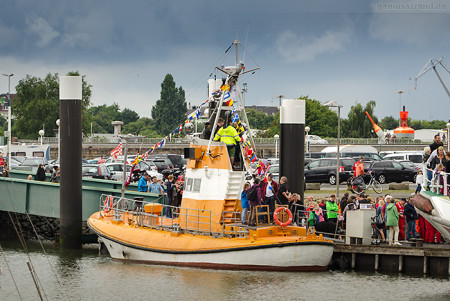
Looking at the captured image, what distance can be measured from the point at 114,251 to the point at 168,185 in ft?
9.51

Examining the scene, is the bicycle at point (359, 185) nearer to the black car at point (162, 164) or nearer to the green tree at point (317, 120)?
the black car at point (162, 164)

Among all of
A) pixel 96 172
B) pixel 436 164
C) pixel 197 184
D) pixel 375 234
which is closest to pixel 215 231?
pixel 197 184

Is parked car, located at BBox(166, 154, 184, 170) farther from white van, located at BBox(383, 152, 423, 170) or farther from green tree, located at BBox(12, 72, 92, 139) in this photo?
green tree, located at BBox(12, 72, 92, 139)

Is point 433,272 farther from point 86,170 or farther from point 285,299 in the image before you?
point 86,170

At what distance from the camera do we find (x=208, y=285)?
2005 centimetres

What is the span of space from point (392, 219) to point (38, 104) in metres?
79.0

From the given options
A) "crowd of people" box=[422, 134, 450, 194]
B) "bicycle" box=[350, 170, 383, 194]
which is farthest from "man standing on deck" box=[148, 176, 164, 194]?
"bicycle" box=[350, 170, 383, 194]

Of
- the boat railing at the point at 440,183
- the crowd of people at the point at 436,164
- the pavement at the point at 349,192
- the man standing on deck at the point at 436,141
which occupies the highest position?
the man standing on deck at the point at 436,141

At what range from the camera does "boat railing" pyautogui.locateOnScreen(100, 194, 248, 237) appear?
22.3 meters

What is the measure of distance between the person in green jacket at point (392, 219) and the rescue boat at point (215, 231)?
2170 mm

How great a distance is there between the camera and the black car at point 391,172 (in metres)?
39.7

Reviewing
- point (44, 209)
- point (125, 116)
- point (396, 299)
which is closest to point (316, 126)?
point (125, 116)

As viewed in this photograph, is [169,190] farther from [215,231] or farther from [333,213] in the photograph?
[333,213]

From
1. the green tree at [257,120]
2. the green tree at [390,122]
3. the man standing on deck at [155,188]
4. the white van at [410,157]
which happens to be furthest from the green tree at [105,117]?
the man standing on deck at [155,188]
